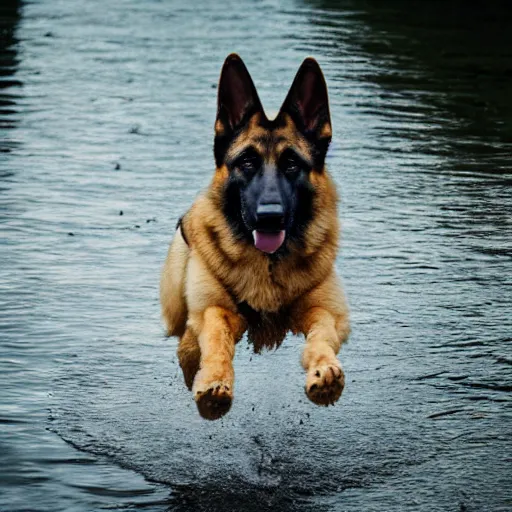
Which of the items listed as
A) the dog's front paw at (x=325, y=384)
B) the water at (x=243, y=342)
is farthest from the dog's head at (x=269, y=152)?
the water at (x=243, y=342)

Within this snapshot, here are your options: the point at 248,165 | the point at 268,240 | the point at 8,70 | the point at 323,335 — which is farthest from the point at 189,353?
the point at 8,70

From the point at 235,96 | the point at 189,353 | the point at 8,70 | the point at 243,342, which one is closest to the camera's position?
the point at 235,96

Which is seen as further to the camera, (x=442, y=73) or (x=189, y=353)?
(x=442, y=73)

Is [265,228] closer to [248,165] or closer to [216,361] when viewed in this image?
[248,165]

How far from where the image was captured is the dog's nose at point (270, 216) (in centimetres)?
624

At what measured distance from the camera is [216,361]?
232 inches

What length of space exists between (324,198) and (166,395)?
54.9 inches

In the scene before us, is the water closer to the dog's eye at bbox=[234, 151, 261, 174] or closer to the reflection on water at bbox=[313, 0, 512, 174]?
the reflection on water at bbox=[313, 0, 512, 174]

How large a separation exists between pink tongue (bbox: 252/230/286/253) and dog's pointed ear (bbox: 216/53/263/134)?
1.80 feet

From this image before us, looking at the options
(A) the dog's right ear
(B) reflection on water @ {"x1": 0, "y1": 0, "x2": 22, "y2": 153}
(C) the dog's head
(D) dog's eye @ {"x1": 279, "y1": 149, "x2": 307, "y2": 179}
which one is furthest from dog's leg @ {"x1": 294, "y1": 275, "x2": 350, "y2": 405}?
(B) reflection on water @ {"x1": 0, "y1": 0, "x2": 22, "y2": 153}

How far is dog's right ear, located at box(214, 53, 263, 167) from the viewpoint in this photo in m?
6.50

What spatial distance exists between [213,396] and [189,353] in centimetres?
115

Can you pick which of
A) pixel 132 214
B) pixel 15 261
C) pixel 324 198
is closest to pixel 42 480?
pixel 324 198

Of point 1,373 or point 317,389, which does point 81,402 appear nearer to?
point 1,373
